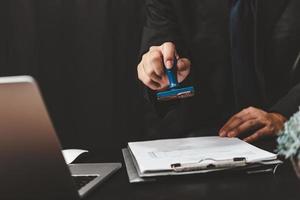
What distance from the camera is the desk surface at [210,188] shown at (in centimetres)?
62

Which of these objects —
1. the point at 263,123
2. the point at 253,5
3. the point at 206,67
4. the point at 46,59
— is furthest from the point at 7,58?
the point at 263,123

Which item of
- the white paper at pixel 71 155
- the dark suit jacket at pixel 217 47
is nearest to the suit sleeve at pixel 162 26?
the dark suit jacket at pixel 217 47

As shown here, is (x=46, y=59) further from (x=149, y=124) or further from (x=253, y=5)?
(x=253, y=5)

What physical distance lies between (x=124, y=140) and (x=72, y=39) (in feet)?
1.39

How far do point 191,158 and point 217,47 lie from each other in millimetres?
857

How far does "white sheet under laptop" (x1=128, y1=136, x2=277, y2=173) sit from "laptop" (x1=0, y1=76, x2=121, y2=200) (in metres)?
0.15

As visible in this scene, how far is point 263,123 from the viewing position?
109 cm

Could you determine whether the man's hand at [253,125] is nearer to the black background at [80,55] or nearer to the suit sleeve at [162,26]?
the suit sleeve at [162,26]

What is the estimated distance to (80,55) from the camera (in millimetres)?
1839

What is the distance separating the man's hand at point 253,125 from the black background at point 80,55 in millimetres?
791

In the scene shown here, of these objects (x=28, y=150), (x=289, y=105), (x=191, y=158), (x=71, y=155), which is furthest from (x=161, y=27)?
(x=28, y=150)

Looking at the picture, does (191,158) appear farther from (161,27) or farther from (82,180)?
(161,27)

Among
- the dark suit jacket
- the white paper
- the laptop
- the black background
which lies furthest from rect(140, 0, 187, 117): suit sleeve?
the laptop

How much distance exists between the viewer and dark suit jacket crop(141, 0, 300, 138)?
152 cm
